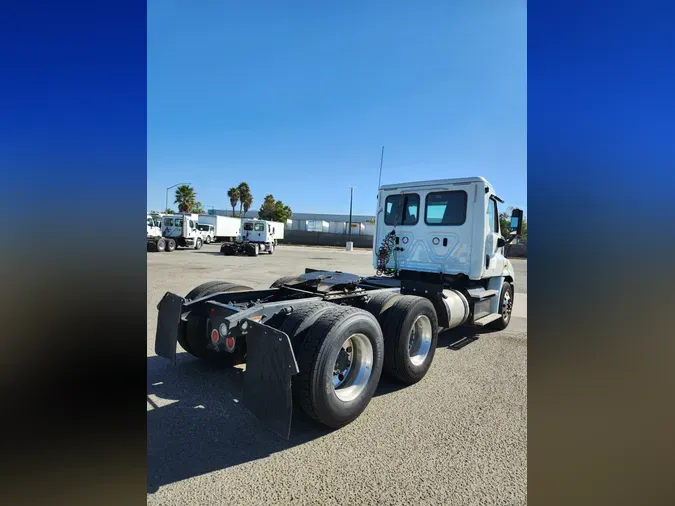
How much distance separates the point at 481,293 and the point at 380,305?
2630mm

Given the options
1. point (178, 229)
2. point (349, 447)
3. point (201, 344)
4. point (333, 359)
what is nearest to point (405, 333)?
point (333, 359)

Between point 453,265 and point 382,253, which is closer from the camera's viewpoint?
point 453,265

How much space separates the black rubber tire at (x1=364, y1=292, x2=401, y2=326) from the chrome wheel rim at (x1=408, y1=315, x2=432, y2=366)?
43cm

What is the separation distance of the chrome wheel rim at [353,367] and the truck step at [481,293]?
2965 millimetres

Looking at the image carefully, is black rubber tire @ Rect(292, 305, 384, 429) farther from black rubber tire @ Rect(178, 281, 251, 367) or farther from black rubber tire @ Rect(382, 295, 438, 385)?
black rubber tire @ Rect(178, 281, 251, 367)

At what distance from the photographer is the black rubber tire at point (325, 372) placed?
10.0 feet

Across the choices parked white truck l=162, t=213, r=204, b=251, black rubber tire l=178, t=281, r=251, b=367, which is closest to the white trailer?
parked white truck l=162, t=213, r=204, b=251

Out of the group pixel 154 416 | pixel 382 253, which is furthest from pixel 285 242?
pixel 154 416

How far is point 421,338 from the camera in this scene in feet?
15.4

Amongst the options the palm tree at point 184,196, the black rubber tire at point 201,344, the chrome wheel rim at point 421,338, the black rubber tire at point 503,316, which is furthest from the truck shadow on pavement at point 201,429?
the palm tree at point 184,196
